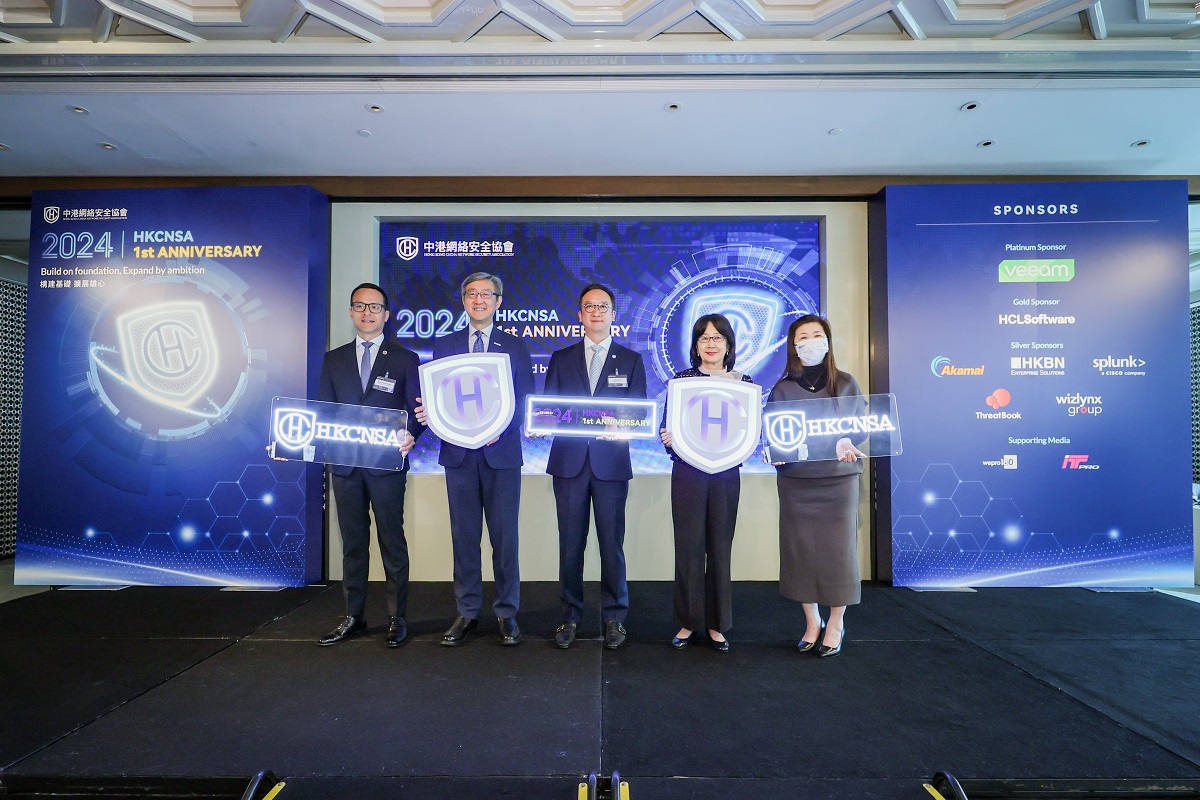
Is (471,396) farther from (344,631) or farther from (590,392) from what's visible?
(344,631)

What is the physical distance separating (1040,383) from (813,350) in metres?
2.69

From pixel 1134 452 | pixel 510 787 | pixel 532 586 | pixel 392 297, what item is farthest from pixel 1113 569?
pixel 392 297

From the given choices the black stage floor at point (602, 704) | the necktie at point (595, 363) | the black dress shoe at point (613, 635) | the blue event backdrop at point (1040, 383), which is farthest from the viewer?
the blue event backdrop at point (1040, 383)

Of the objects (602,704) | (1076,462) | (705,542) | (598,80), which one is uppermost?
(598,80)

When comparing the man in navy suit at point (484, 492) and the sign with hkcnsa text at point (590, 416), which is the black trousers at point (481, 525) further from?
the sign with hkcnsa text at point (590, 416)

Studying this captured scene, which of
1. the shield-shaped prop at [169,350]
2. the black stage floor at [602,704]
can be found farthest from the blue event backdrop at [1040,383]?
the shield-shaped prop at [169,350]

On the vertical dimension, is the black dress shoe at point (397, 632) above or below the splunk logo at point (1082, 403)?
below

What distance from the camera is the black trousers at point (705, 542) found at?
3020mm

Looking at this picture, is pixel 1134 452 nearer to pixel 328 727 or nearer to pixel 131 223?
pixel 328 727

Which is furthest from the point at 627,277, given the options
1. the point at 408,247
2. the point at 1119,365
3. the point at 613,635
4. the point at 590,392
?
the point at 1119,365

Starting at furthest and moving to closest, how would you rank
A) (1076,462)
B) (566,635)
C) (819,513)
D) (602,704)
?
(1076,462), (566,635), (819,513), (602,704)

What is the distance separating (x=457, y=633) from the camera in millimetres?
3158

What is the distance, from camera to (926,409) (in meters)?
4.54

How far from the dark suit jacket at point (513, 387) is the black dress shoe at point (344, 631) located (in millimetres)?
981
